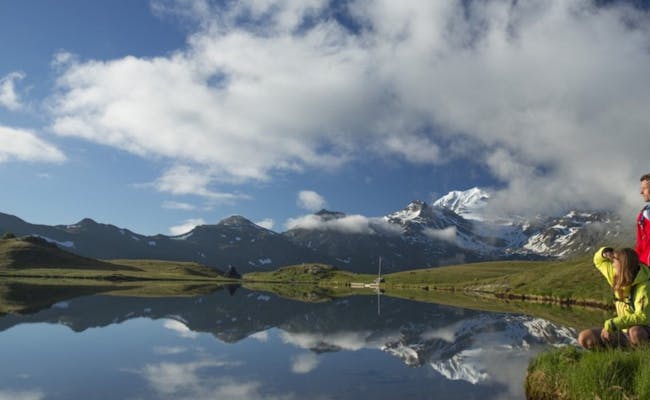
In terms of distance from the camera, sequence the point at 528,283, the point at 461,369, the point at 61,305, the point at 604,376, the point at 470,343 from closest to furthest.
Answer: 1. the point at 604,376
2. the point at 461,369
3. the point at 470,343
4. the point at 61,305
5. the point at 528,283

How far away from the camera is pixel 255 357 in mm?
26516

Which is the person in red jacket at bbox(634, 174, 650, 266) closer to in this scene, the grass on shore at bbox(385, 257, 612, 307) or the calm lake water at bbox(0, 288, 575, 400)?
the calm lake water at bbox(0, 288, 575, 400)

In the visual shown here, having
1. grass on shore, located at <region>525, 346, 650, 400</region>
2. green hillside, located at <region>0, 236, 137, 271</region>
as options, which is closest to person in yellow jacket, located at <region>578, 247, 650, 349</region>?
grass on shore, located at <region>525, 346, 650, 400</region>

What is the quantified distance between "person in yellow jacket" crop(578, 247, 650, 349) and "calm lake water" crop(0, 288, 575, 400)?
5.34 meters

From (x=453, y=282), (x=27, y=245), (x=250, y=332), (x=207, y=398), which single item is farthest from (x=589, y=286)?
(x=27, y=245)

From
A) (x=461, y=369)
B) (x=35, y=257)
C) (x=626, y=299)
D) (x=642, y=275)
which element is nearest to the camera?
(x=642, y=275)

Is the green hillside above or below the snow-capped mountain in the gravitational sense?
above

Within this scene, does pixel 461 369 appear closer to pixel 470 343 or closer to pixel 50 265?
pixel 470 343

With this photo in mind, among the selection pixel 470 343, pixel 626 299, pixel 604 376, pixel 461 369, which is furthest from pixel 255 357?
pixel 626 299

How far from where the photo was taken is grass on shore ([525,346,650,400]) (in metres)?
13.2

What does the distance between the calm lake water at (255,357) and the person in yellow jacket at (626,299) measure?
5337 millimetres

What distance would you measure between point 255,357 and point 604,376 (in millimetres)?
17384

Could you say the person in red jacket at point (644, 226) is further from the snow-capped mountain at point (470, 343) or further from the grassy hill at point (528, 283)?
the grassy hill at point (528, 283)

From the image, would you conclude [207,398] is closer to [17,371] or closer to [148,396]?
[148,396]
